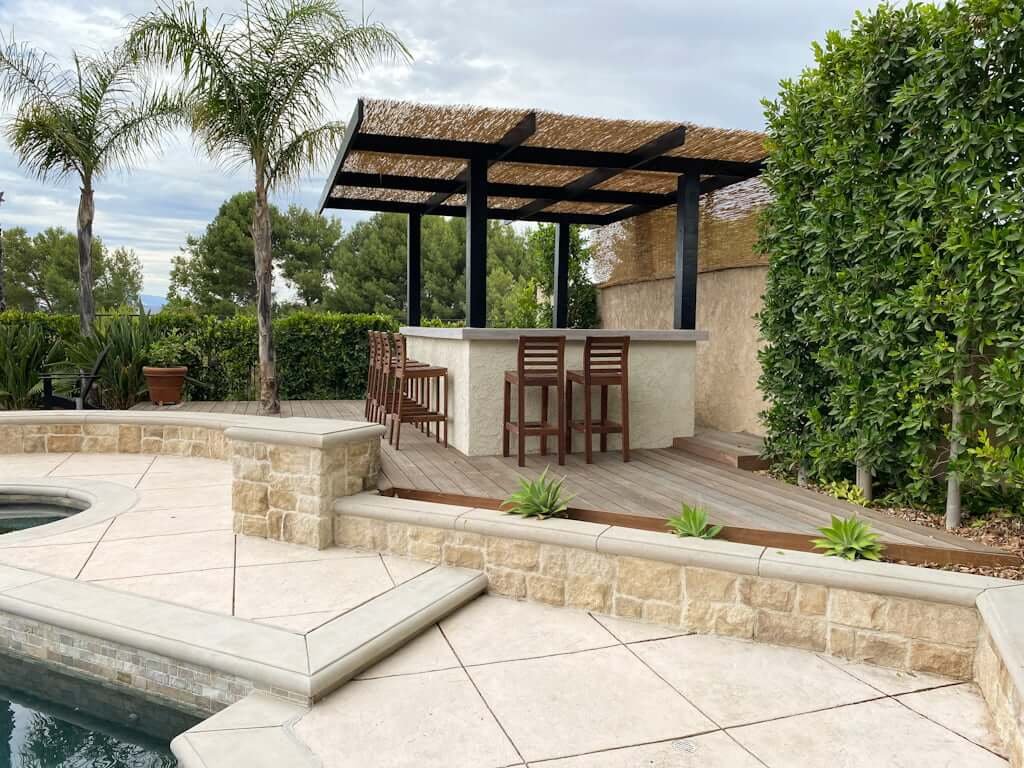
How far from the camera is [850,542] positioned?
3.26 m

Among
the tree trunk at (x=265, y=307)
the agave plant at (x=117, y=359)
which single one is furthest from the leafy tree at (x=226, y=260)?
the tree trunk at (x=265, y=307)

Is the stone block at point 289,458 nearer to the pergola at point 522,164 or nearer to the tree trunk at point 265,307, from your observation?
the pergola at point 522,164

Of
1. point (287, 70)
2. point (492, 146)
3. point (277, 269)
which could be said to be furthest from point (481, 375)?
point (277, 269)

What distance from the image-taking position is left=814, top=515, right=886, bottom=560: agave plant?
323cm

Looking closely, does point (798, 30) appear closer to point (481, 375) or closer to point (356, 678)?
point (481, 375)

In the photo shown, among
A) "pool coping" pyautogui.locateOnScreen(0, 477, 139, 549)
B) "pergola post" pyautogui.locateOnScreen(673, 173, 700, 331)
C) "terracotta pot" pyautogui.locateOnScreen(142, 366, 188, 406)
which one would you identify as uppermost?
"pergola post" pyautogui.locateOnScreen(673, 173, 700, 331)

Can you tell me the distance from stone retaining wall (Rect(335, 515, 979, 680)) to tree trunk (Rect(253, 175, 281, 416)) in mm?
4729

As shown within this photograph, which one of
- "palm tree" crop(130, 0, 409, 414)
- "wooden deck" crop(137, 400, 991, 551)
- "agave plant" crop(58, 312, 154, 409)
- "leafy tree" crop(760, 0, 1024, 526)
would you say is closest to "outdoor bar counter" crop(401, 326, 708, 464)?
"wooden deck" crop(137, 400, 991, 551)

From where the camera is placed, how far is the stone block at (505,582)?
377 centimetres

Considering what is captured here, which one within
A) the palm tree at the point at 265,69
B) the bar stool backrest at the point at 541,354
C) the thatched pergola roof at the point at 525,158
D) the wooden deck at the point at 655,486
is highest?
the palm tree at the point at 265,69

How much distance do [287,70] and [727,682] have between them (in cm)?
751

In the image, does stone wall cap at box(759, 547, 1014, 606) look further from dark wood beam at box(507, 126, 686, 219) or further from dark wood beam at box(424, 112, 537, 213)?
dark wood beam at box(507, 126, 686, 219)

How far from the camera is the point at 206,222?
2844 cm

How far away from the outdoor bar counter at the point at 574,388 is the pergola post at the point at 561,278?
3.38 m
